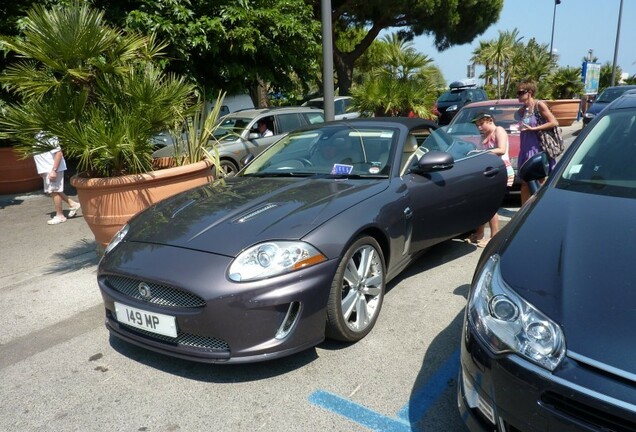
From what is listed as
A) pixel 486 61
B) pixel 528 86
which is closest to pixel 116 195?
pixel 528 86

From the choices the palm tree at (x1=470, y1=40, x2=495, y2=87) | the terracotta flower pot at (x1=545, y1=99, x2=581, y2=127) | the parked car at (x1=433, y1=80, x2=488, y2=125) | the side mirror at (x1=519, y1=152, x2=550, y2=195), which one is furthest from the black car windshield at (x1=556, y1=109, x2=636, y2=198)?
the palm tree at (x1=470, y1=40, x2=495, y2=87)

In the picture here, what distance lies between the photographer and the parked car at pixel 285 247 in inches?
100.0

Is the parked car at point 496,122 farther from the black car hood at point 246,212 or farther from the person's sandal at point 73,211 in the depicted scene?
the person's sandal at point 73,211

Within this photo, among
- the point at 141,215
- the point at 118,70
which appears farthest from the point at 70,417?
the point at 118,70

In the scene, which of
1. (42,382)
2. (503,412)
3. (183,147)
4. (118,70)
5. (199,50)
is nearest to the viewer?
(503,412)

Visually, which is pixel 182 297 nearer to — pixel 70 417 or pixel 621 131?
pixel 70 417

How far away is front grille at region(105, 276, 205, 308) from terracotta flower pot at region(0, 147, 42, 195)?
763 cm

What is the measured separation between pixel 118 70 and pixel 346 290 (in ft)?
10.0

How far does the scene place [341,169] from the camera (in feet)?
12.5

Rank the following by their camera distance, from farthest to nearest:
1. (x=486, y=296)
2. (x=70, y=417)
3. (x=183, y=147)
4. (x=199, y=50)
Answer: (x=199, y=50) < (x=183, y=147) < (x=70, y=417) < (x=486, y=296)

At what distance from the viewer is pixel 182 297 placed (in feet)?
8.49

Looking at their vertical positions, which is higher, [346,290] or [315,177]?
[315,177]

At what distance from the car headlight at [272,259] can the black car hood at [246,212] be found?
2.2 inches

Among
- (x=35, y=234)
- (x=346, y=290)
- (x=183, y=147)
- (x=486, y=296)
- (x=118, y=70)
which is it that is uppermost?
(x=118, y=70)
